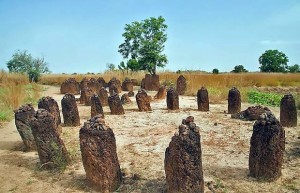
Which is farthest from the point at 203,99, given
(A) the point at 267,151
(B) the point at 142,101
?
(A) the point at 267,151

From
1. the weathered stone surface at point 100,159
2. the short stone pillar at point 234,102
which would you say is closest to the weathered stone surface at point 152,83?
the short stone pillar at point 234,102

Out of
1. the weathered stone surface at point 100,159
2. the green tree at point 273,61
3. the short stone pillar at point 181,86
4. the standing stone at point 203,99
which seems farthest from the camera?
the green tree at point 273,61

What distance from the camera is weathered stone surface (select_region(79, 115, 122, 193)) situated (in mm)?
5031

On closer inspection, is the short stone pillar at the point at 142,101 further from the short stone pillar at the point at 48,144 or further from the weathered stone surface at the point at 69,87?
the weathered stone surface at the point at 69,87

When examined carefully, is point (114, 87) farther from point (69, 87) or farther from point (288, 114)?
point (288, 114)

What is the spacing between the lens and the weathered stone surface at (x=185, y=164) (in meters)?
4.57

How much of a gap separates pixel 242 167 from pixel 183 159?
1685mm

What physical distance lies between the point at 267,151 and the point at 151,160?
204cm

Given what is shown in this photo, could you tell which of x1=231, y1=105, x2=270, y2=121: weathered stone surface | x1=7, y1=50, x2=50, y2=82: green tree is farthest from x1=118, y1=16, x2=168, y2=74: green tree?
x1=231, y1=105, x2=270, y2=121: weathered stone surface

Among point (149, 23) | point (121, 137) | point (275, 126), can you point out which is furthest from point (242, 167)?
point (149, 23)

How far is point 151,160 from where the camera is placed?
20.4ft

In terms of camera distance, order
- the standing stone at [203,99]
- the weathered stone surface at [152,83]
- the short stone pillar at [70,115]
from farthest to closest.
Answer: the weathered stone surface at [152,83], the standing stone at [203,99], the short stone pillar at [70,115]

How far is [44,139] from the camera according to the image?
604cm

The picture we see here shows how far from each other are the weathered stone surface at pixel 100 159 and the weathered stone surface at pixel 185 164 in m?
0.91
